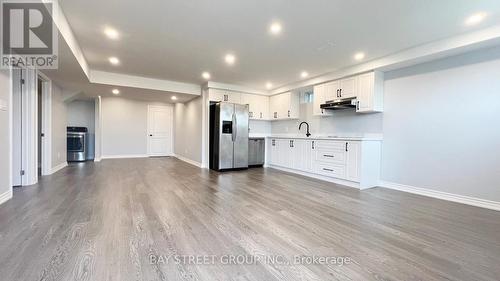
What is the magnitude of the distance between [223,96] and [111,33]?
3.37 metres

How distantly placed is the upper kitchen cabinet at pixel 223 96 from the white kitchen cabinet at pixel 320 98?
7.49 feet

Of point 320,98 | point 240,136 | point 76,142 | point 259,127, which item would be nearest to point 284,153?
point 240,136

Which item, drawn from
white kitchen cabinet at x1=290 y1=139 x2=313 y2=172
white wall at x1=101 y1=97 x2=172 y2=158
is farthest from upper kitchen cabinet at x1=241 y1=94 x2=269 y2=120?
white wall at x1=101 y1=97 x2=172 y2=158

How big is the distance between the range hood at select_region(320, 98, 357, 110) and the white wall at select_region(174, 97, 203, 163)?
11.6ft

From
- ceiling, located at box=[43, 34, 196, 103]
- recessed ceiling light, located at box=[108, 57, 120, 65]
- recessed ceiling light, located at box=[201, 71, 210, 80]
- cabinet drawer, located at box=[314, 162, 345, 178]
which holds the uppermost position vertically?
recessed ceiling light, located at box=[201, 71, 210, 80]

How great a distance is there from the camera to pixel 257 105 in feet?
22.9

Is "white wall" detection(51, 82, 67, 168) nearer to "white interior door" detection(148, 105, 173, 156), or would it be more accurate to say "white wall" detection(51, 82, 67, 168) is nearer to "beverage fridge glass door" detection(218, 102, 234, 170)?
"white interior door" detection(148, 105, 173, 156)

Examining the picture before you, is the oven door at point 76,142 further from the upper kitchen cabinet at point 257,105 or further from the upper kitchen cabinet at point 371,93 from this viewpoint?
the upper kitchen cabinet at point 371,93

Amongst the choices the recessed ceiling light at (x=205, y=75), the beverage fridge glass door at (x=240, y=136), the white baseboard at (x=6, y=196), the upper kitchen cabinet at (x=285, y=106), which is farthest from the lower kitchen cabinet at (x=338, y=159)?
the white baseboard at (x=6, y=196)

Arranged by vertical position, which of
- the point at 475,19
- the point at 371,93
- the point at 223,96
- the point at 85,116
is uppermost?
the point at 475,19

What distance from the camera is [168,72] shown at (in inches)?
207

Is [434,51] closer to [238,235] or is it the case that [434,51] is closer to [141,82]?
[238,235]

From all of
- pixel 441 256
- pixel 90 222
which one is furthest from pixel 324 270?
pixel 90 222

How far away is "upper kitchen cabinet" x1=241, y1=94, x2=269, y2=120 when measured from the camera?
22.2ft
